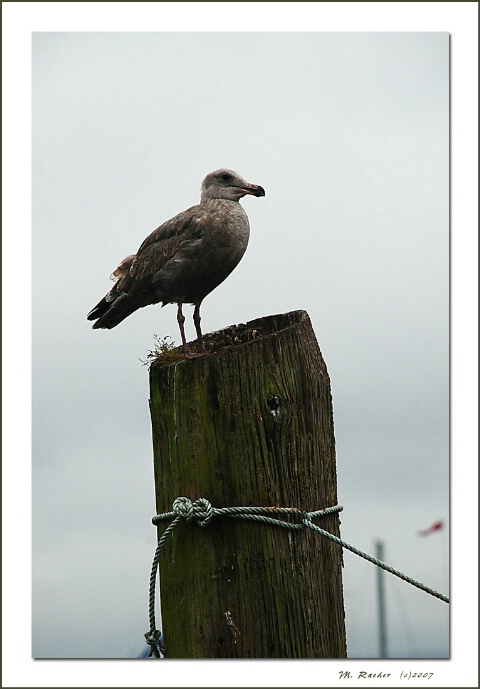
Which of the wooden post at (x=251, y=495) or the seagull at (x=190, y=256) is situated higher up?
the seagull at (x=190, y=256)

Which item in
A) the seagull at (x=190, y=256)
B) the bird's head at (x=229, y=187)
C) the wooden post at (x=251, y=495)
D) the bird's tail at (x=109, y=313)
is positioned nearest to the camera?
the wooden post at (x=251, y=495)

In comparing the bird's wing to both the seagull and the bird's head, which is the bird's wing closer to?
the seagull

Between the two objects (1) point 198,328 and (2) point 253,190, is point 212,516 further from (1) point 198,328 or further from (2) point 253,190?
(2) point 253,190

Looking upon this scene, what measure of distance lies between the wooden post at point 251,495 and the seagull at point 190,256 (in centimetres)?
180

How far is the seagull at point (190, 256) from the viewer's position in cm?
516

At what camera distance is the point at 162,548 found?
3406 mm

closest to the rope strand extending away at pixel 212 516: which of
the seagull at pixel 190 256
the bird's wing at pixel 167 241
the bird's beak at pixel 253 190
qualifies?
the seagull at pixel 190 256

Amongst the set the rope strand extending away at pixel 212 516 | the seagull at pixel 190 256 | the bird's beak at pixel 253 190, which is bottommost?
the rope strand extending away at pixel 212 516

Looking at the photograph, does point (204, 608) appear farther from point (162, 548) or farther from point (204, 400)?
point (204, 400)

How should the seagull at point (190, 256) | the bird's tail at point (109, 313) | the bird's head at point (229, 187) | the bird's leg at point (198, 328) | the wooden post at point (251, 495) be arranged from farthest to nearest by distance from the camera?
the bird's tail at point (109, 313)
the bird's head at point (229, 187)
the seagull at point (190, 256)
the bird's leg at point (198, 328)
the wooden post at point (251, 495)

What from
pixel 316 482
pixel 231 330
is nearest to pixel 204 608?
pixel 316 482

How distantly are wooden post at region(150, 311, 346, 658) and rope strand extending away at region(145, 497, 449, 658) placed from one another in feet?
0.12

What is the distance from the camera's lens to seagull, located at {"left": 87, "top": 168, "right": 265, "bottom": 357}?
5.16 m

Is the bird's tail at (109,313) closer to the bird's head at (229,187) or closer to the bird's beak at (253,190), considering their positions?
the bird's head at (229,187)
